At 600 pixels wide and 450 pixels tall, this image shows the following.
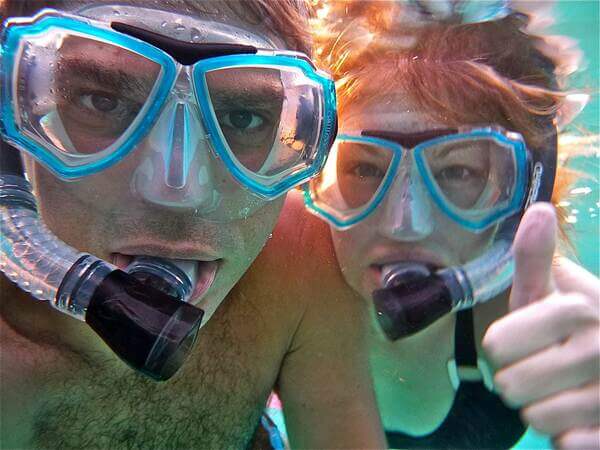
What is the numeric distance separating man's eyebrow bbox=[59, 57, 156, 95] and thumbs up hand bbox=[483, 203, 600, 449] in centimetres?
155

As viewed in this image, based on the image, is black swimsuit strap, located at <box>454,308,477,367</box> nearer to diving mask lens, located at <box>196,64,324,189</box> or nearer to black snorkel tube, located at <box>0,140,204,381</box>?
diving mask lens, located at <box>196,64,324,189</box>

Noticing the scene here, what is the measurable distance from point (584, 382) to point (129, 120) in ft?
6.57

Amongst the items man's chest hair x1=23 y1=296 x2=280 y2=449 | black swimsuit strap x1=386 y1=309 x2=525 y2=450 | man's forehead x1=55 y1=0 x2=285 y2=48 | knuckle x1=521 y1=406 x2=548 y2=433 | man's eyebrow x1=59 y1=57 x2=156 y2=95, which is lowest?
black swimsuit strap x1=386 y1=309 x2=525 y2=450

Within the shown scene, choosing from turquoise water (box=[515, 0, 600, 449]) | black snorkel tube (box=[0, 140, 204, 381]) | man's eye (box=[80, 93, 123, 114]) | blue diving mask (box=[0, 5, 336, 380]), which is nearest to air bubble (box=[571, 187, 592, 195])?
turquoise water (box=[515, 0, 600, 449])

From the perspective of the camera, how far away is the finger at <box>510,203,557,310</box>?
1875 mm

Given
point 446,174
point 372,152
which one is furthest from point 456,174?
point 372,152

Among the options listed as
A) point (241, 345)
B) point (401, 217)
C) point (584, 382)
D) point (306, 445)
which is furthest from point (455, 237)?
point (306, 445)

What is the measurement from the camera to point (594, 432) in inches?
71.5

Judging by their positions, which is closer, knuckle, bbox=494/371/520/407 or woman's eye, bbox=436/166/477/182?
knuckle, bbox=494/371/520/407

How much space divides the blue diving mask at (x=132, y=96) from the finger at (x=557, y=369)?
1.36 m

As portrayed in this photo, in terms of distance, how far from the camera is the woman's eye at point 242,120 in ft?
6.61

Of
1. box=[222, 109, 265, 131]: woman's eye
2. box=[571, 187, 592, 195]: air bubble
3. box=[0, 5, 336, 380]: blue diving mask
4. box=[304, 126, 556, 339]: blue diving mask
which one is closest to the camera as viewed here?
box=[0, 5, 336, 380]: blue diving mask

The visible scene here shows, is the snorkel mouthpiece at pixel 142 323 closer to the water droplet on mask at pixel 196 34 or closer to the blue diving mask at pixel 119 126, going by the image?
the blue diving mask at pixel 119 126

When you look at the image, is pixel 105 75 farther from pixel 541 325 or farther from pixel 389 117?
pixel 541 325
